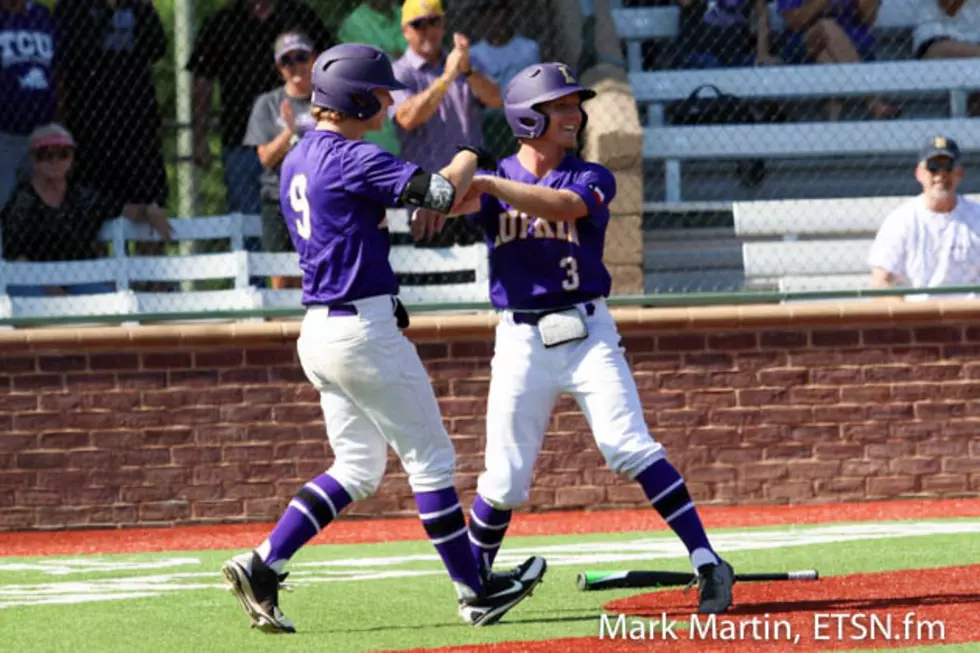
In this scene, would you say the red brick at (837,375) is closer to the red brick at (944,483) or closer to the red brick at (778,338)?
the red brick at (778,338)

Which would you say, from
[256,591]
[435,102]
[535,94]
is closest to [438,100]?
[435,102]

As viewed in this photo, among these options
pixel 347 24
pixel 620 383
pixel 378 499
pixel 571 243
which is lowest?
pixel 378 499

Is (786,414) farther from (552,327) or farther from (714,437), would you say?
(552,327)

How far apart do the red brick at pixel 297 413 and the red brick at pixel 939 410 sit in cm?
365

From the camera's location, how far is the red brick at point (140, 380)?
34.1 ft

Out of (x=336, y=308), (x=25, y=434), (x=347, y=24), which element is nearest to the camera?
(x=336, y=308)

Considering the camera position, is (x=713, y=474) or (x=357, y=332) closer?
(x=357, y=332)

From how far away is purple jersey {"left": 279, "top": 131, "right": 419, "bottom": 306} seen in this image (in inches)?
223

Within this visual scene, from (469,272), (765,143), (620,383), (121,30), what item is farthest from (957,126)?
(620,383)

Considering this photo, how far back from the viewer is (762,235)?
11156 millimetres

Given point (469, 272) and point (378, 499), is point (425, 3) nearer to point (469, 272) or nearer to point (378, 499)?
point (469, 272)

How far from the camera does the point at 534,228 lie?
609 centimetres

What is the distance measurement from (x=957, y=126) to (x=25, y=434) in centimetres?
641

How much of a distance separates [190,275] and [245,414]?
0.99 meters
